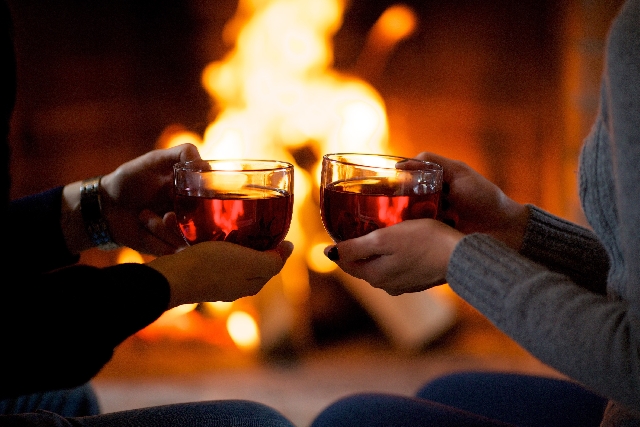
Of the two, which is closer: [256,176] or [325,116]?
[256,176]

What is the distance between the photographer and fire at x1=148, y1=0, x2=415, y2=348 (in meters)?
1.78

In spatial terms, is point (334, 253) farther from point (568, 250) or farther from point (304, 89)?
point (304, 89)

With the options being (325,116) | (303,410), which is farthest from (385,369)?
(325,116)

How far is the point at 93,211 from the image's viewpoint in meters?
0.98

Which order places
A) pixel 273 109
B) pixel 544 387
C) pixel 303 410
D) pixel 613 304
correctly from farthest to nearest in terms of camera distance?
pixel 273 109, pixel 303 410, pixel 544 387, pixel 613 304

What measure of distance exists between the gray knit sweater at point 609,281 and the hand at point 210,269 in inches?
9.5

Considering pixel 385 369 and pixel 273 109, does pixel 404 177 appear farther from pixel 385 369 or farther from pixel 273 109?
pixel 385 369

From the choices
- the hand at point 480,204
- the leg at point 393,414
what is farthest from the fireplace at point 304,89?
the leg at point 393,414

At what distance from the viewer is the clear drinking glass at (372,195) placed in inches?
27.6

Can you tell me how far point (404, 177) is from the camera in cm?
70

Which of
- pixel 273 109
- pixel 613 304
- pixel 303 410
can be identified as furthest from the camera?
pixel 273 109

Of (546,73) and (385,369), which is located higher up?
(546,73)

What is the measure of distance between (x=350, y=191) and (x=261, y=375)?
1293mm

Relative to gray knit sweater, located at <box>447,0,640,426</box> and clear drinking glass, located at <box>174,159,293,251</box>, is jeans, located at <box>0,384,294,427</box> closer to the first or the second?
clear drinking glass, located at <box>174,159,293,251</box>
